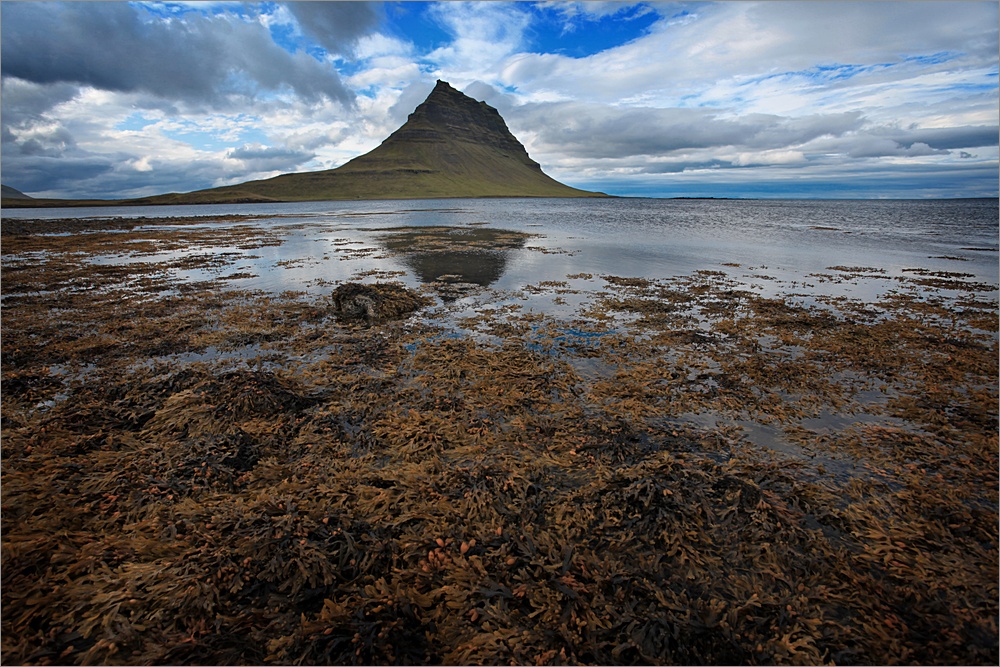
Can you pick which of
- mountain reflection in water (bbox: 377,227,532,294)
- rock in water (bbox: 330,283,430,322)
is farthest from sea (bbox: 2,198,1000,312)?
rock in water (bbox: 330,283,430,322)

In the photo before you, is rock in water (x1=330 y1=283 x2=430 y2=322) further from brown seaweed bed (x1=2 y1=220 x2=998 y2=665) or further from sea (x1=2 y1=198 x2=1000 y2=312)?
sea (x1=2 y1=198 x2=1000 y2=312)

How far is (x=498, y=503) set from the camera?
263 inches

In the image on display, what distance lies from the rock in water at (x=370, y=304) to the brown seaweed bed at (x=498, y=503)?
3.58 meters

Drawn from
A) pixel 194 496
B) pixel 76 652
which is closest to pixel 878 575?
pixel 76 652

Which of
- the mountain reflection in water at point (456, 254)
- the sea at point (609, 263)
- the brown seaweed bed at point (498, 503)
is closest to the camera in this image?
the brown seaweed bed at point (498, 503)

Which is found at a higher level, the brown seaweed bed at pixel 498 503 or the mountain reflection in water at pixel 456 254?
the mountain reflection in water at pixel 456 254

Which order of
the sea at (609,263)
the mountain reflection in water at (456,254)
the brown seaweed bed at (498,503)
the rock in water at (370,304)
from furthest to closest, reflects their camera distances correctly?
the mountain reflection in water at (456,254)
the sea at (609,263)
the rock in water at (370,304)
the brown seaweed bed at (498,503)

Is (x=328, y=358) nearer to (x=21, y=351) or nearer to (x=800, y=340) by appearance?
(x=21, y=351)

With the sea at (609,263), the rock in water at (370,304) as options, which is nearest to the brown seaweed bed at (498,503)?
the rock in water at (370,304)

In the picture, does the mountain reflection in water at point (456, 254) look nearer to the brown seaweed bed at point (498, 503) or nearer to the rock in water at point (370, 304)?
the rock in water at point (370, 304)

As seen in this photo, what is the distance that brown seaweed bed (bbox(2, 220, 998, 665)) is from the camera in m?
4.68

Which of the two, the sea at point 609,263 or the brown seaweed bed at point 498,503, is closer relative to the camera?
the brown seaweed bed at point 498,503

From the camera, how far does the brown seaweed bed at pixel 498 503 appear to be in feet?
15.4

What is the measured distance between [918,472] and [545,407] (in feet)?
22.9
